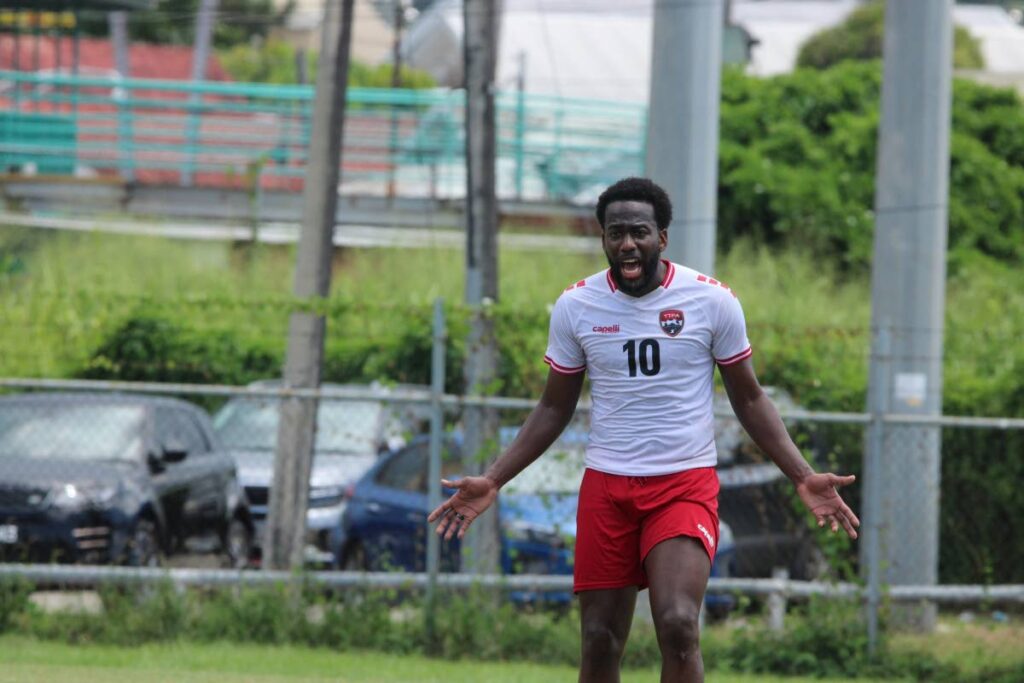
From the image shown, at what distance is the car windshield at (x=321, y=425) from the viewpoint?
11.3 m

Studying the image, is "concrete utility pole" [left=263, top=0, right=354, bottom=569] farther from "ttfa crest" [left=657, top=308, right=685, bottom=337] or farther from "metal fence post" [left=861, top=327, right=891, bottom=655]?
"ttfa crest" [left=657, top=308, right=685, bottom=337]

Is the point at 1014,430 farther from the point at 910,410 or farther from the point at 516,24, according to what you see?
the point at 516,24

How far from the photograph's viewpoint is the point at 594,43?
1449 inches

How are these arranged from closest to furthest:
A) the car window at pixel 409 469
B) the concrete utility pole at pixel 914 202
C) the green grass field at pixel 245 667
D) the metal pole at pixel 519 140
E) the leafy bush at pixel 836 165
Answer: the green grass field at pixel 245 667
the car window at pixel 409 469
the concrete utility pole at pixel 914 202
the metal pole at pixel 519 140
the leafy bush at pixel 836 165

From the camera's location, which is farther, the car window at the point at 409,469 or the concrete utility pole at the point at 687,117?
the concrete utility pole at the point at 687,117

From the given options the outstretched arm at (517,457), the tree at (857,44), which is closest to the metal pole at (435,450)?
the outstretched arm at (517,457)

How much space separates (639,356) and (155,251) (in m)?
16.5

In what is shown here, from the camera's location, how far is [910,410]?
11.5m

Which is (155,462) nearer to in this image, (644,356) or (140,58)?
(644,356)

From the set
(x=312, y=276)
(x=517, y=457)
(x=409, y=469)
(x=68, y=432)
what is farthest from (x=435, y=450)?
(x=517, y=457)

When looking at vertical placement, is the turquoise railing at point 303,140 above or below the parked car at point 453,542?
above

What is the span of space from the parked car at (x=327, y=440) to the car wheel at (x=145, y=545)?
1.02 metres

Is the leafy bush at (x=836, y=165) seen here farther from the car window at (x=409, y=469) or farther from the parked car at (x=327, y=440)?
the car window at (x=409, y=469)

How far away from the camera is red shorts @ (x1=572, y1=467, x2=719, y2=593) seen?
19.6 ft
